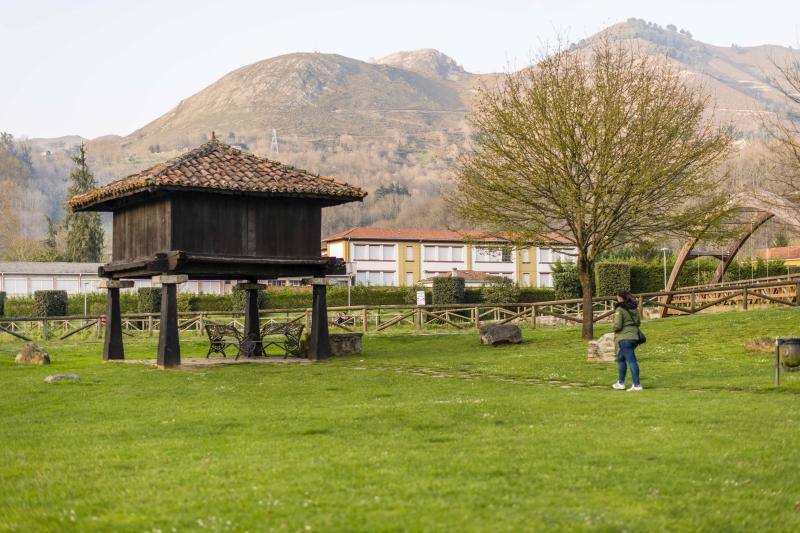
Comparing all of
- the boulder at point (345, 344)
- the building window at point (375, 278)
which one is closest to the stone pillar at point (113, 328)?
the boulder at point (345, 344)

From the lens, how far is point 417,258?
317 feet

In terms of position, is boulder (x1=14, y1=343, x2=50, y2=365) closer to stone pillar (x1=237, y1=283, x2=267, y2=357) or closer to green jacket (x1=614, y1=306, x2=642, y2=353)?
stone pillar (x1=237, y1=283, x2=267, y2=357)

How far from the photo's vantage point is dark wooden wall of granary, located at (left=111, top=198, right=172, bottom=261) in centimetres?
2697

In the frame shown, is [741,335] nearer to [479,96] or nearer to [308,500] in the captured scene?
[479,96]

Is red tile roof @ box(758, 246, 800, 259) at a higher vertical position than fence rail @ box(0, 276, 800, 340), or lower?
higher

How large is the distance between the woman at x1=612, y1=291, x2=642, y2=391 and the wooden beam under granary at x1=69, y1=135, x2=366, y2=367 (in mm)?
11764

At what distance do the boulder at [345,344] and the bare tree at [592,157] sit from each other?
5.79m

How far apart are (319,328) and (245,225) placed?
3.90 m

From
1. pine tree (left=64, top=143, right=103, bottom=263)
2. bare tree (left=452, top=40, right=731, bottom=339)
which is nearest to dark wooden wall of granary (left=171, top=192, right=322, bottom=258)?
bare tree (left=452, top=40, right=731, bottom=339)

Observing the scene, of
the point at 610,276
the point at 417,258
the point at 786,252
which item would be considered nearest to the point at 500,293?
the point at 610,276

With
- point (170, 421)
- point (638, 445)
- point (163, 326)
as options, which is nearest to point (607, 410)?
point (638, 445)

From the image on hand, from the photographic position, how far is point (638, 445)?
1114 centimetres

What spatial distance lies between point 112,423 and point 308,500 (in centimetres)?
690

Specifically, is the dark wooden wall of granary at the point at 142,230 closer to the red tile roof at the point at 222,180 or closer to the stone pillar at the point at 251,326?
the red tile roof at the point at 222,180
